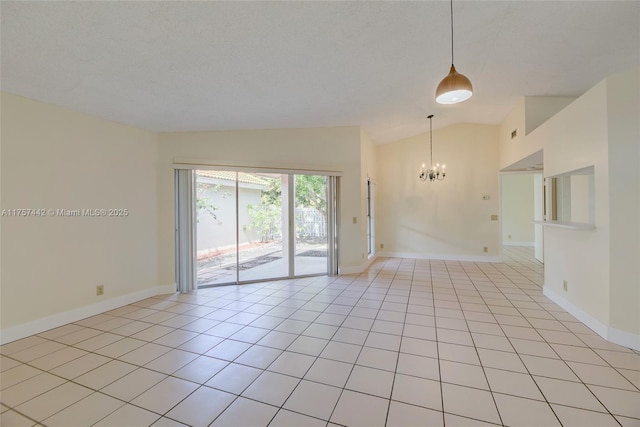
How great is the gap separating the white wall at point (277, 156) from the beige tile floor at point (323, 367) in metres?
1.71

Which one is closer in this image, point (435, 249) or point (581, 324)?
point (581, 324)

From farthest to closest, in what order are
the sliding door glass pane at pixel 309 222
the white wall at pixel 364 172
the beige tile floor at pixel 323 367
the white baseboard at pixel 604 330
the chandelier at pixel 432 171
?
the chandelier at pixel 432 171 < the white wall at pixel 364 172 < the sliding door glass pane at pixel 309 222 < the white baseboard at pixel 604 330 < the beige tile floor at pixel 323 367

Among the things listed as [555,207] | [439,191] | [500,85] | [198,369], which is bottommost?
[198,369]

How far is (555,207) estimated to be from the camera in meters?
5.40

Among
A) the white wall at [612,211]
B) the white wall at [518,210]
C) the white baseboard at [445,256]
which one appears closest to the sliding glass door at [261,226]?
the white baseboard at [445,256]

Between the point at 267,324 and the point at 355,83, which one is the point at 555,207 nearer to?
the point at 355,83

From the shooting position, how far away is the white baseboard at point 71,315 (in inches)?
112

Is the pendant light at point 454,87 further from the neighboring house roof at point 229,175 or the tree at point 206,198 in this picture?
the tree at point 206,198

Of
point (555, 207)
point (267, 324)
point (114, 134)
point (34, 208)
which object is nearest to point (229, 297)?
point (267, 324)

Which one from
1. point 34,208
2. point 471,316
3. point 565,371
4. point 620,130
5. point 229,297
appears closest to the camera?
point 565,371

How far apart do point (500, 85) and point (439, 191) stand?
309 centimetres

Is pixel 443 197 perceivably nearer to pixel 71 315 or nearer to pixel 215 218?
pixel 215 218

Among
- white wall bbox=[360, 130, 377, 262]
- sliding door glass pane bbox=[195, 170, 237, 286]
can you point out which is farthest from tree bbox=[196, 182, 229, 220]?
white wall bbox=[360, 130, 377, 262]

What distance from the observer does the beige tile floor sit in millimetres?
1794
